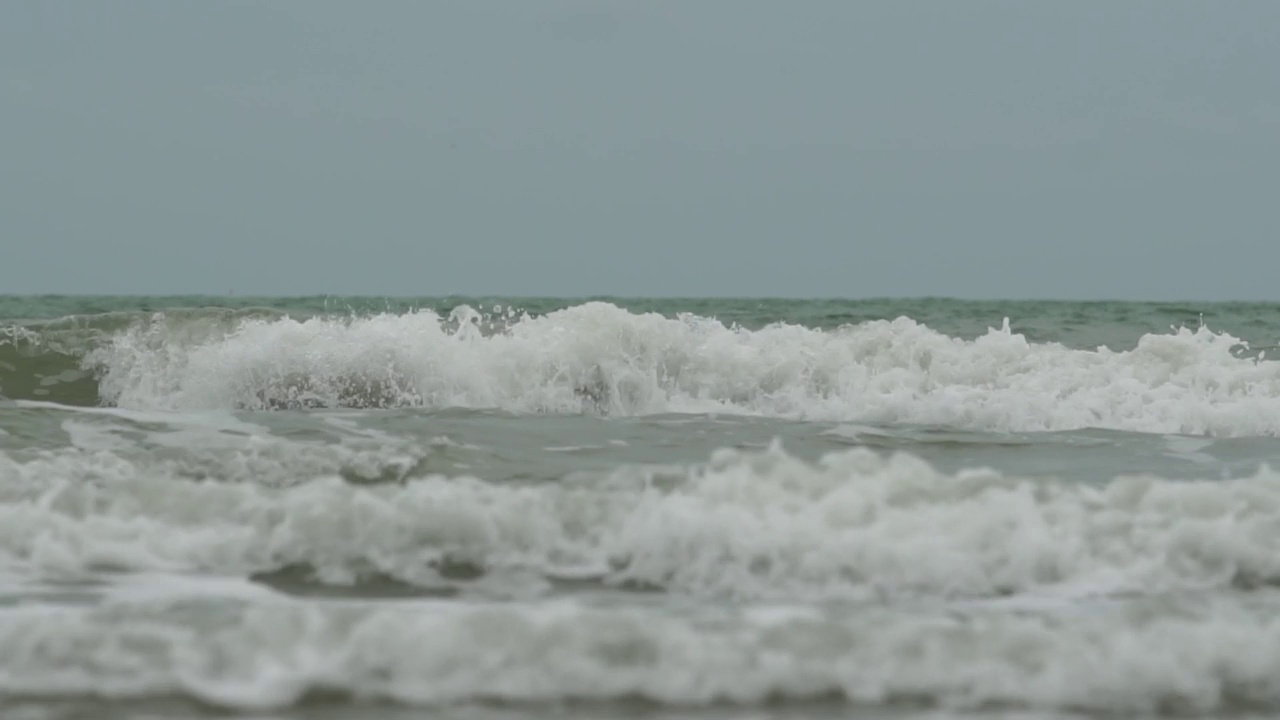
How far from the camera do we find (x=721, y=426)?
7469 millimetres

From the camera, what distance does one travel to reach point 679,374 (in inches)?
376

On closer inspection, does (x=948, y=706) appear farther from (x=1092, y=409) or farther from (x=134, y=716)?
(x=1092, y=409)

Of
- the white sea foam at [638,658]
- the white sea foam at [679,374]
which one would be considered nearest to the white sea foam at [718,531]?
the white sea foam at [638,658]

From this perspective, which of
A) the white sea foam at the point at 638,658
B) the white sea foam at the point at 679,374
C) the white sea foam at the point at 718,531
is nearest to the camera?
the white sea foam at the point at 638,658

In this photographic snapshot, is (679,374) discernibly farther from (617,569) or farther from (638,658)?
(638,658)

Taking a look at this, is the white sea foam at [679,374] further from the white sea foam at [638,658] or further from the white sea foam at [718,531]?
the white sea foam at [638,658]

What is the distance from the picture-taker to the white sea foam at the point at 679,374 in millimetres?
8570

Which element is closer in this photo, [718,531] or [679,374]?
[718,531]

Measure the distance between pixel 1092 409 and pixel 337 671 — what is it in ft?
20.1

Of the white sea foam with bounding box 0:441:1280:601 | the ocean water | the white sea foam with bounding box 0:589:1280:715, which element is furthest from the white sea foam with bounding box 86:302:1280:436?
the white sea foam with bounding box 0:589:1280:715

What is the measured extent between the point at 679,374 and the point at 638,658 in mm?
6187

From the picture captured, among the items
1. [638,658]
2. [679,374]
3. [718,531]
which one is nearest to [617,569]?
[718,531]

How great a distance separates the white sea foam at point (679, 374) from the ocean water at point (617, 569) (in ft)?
3.22

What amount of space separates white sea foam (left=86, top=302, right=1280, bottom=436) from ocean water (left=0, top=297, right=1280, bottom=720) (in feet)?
3.22
